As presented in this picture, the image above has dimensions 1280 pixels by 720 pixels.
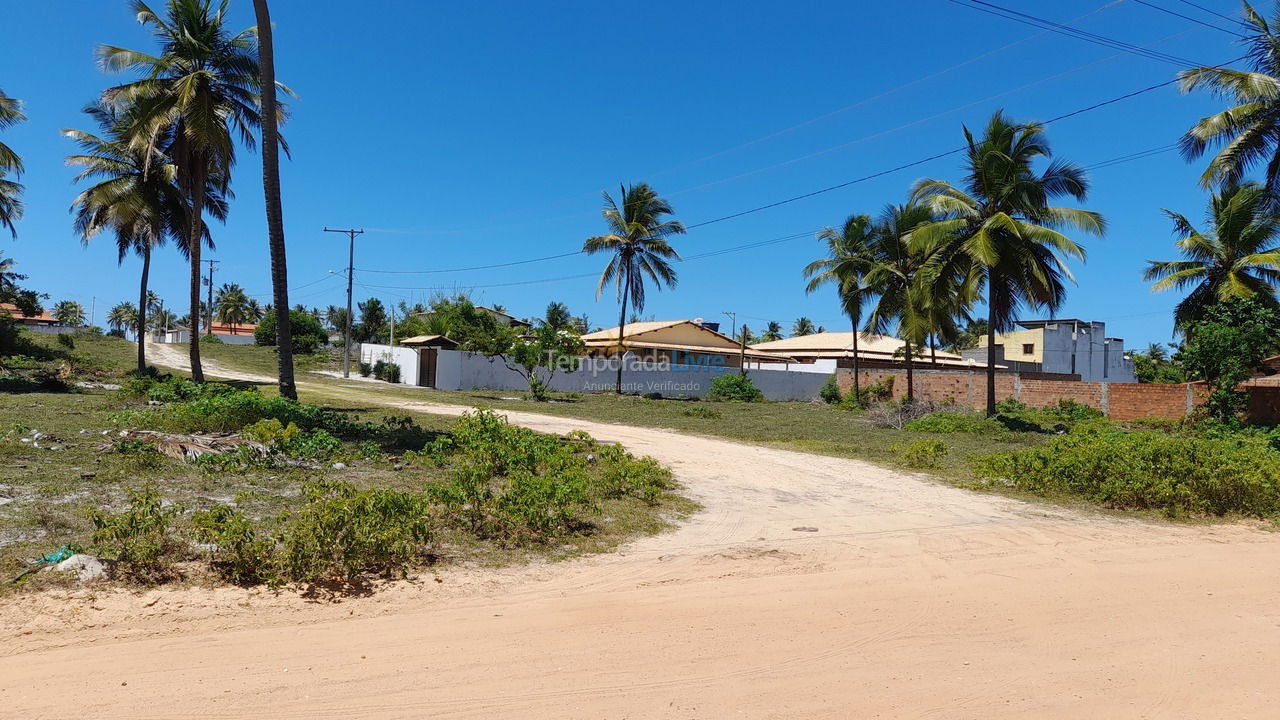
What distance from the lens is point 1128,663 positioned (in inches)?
169

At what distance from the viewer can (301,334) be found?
5462 cm

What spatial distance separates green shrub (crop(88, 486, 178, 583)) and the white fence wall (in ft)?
89.9

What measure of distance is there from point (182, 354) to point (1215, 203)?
177 ft

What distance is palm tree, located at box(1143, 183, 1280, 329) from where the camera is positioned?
21778mm

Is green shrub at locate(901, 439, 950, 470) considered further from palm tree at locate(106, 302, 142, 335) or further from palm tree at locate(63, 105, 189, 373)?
palm tree at locate(106, 302, 142, 335)

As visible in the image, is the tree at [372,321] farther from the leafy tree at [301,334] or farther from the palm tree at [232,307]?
the palm tree at [232,307]

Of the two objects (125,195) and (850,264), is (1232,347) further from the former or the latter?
(125,195)

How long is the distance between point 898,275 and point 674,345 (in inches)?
604

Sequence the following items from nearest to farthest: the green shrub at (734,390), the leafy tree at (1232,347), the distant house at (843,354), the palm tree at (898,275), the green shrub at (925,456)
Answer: the green shrub at (925,456) → the leafy tree at (1232,347) → the palm tree at (898,275) → the green shrub at (734,390) → the distant house at (843,354)

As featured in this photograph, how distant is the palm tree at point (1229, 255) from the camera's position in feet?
71.5

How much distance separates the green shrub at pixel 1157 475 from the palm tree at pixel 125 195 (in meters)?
25.1

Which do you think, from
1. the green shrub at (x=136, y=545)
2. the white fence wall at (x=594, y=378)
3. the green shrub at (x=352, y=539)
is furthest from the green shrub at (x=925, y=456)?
the white fence wall at (x=594, y=378)

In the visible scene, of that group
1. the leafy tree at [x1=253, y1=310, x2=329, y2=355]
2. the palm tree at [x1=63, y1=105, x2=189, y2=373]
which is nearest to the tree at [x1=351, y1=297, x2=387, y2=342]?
the leafy tree at [x1=253, y1=310, x2=329, y2=355]

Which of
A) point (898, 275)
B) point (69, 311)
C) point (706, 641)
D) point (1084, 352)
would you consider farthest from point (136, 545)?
point (69, 311)
